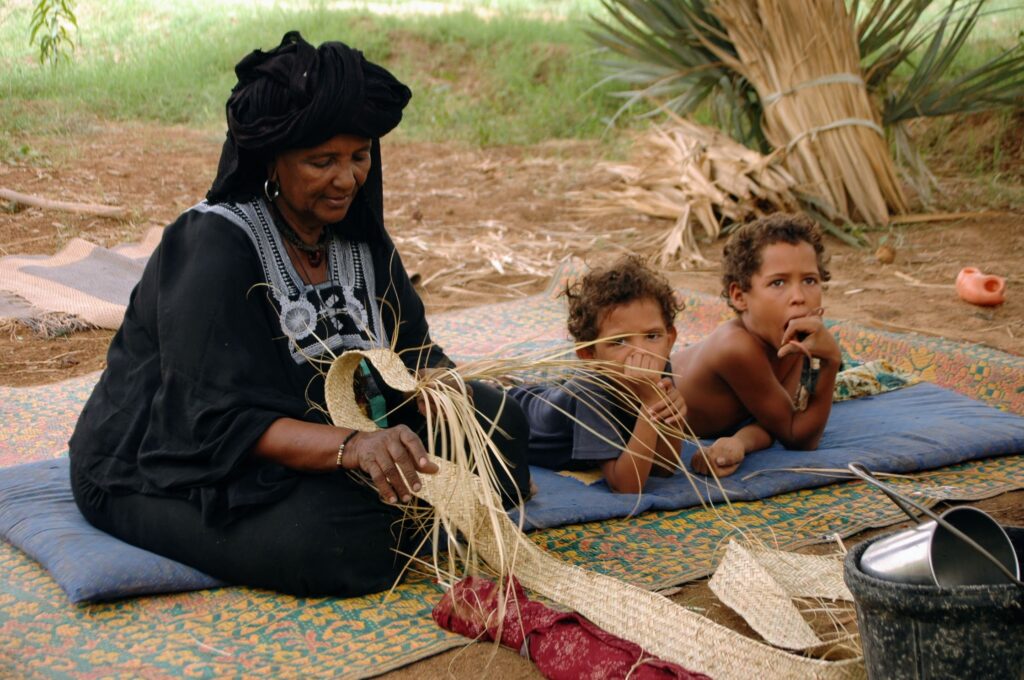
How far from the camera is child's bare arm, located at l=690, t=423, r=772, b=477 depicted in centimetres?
341

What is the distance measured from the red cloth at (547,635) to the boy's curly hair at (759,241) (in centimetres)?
149

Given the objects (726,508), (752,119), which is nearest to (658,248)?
(752,119)

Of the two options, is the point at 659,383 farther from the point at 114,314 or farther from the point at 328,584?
the point at 114,314

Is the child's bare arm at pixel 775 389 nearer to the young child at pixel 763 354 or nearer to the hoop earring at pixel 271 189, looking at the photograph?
the young child at pixel 763 354

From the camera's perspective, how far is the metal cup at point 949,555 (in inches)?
67.8

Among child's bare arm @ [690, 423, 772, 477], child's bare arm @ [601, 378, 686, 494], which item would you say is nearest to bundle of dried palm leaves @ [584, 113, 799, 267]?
child's bare arm @ [690, 423, 772, 477]

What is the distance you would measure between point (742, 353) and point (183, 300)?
168 cm

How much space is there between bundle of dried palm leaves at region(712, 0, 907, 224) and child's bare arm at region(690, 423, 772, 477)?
11.4 ft

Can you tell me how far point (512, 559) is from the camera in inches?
97.7

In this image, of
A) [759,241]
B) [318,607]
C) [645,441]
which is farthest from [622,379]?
[318,607]

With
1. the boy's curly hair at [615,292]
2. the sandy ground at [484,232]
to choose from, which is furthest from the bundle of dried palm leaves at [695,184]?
the boy's curly hair at [615,292]

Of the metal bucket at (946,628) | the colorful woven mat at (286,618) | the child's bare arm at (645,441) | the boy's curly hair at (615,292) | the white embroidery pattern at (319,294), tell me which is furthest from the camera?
the boy's curly hair at (615,292)

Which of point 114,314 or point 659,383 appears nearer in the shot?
point 659,383

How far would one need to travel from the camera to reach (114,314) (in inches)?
212
